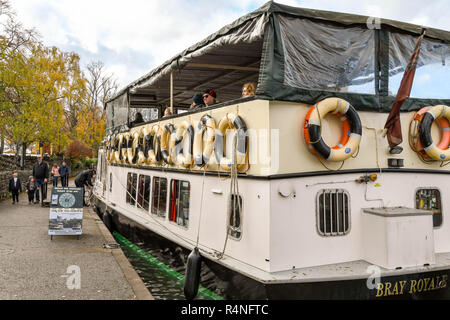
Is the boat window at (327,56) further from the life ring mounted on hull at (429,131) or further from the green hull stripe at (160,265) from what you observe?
the green hull stripe at (160,265)

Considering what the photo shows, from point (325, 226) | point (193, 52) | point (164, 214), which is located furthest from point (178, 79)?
point (325, 226)

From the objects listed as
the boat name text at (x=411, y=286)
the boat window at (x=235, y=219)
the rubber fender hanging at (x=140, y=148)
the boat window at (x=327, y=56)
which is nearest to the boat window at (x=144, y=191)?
the rubber fender hanging at (x=140, y=148)

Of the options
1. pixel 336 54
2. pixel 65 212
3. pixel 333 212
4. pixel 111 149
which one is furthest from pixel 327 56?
pixel 111 149

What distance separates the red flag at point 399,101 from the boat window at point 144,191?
617cm

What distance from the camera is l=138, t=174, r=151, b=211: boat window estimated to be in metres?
9.85

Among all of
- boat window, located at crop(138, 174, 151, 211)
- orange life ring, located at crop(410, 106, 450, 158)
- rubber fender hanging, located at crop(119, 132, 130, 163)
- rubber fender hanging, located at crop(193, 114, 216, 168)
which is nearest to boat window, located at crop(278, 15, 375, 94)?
orange life ring, located at crop(410, 106, 450, 158)

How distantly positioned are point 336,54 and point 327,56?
18 cm

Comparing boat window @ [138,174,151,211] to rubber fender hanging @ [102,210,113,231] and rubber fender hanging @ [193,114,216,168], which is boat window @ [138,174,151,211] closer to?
rubber fender hanging @ [102,210,113,231]

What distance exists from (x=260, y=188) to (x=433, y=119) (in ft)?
10.2

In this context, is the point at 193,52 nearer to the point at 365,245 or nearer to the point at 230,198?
the point at 230,198

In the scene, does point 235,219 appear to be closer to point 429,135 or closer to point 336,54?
point 336,54

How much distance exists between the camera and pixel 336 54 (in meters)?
5.70

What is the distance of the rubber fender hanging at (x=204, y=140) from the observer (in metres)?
6.23
